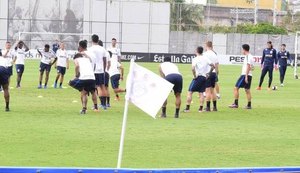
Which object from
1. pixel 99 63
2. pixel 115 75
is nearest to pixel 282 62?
pixel 115 75

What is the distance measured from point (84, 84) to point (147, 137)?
5.06 m

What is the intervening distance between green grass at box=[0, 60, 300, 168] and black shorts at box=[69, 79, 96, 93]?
691 mm

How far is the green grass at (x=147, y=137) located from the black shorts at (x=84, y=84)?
0.69m

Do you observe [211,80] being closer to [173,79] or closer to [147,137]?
[173,79]

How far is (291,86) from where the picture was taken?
3825cm

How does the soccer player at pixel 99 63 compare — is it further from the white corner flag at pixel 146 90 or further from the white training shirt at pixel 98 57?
the white corner flag at pixel 146 90

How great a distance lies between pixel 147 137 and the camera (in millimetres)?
16797

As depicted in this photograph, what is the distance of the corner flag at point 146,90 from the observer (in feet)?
37.8

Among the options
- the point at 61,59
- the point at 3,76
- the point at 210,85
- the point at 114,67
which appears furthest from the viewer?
the point at 61,59

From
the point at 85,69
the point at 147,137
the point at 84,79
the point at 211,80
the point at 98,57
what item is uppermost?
the point at 98,57

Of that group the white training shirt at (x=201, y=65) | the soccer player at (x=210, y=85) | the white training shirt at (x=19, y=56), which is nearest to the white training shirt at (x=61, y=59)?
the white training shirt at (x=19, y=56)

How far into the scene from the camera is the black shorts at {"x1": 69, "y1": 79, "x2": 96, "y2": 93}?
2138 centimetres

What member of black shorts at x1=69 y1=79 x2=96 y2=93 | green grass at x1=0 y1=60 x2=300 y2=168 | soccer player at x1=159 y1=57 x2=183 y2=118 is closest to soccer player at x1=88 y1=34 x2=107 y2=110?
green grass at x1=0 y1=60 x2=300 y2=168

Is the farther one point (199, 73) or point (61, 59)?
point (61, 59)
